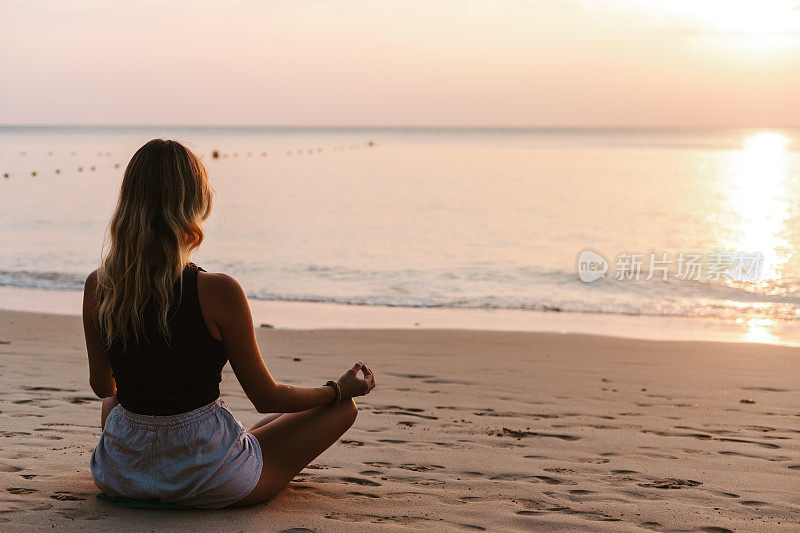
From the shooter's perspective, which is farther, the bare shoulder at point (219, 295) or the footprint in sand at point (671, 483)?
the footprint in sand at point (671, 483)

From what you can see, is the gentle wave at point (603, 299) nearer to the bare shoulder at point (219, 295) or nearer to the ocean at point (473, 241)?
the ocean at point (473, 241)

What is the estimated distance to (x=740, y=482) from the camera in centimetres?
393

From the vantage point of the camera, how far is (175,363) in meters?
2.97

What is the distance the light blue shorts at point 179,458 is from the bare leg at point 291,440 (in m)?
0.10

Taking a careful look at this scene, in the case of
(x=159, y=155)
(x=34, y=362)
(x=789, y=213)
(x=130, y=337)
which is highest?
(x=789, y=213)

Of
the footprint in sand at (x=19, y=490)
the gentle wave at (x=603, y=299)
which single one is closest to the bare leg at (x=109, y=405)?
the footprint in sand at (x=19, y=490)

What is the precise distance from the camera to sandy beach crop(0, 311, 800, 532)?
10.8ft

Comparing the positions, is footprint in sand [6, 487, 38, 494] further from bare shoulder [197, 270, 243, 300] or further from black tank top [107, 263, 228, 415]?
bare shoulder [197, 270, 243, 300]

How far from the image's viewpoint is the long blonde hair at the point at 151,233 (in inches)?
112

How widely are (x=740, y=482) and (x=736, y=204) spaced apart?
28.6 meters

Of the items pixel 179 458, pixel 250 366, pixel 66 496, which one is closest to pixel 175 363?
pixel 250 366

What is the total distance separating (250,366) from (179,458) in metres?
0.44

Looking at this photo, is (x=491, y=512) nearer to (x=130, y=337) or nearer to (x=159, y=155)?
(x=130, y=337)

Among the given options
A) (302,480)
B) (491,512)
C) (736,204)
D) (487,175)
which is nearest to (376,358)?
(302,480)
